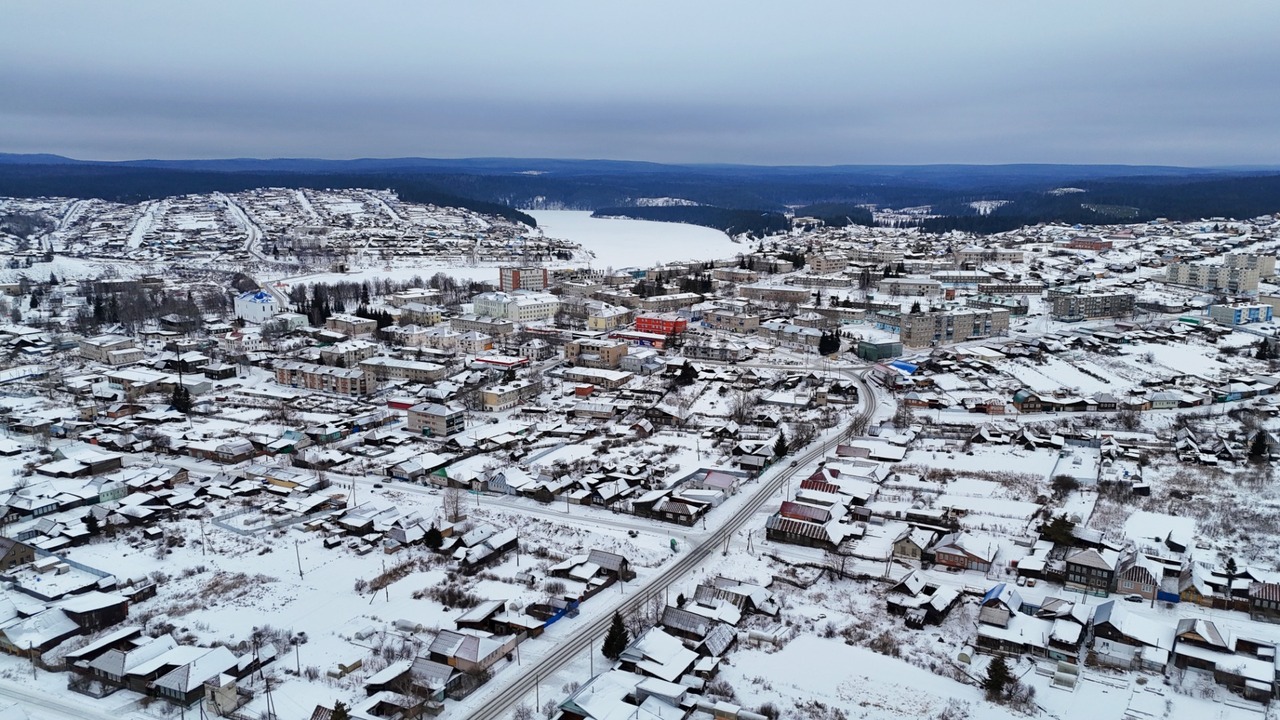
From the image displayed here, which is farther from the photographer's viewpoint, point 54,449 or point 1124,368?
point 1124,368

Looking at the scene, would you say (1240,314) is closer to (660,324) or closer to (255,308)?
(660,324)

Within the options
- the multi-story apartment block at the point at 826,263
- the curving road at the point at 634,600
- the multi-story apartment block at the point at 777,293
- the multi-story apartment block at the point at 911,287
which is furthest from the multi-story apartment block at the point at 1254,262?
the curving road at the point at 634,600

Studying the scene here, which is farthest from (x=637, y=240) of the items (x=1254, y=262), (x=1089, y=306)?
(x=1254, y=262)

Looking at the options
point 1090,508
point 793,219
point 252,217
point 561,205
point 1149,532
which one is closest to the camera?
point 1149,532

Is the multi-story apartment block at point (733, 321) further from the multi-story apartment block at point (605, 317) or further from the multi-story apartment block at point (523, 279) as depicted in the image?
the multi-story apartment block at point (523, 279)

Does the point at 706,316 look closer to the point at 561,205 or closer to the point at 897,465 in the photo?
the point at 897,465

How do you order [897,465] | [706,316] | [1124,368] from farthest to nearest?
[706,316] < [1124,368] < [897,465]

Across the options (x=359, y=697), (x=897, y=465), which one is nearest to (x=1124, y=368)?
(x=897, y=465)
